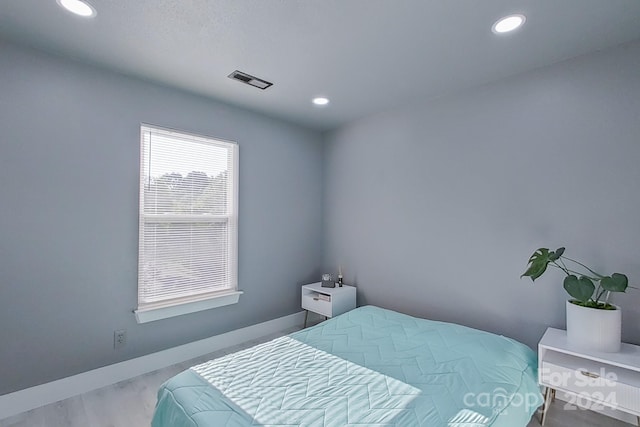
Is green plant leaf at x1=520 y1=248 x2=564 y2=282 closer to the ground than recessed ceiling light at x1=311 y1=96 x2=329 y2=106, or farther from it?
closer to the ground

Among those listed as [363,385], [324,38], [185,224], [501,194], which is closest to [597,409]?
[501,194]

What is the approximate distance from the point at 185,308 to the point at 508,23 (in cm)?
313

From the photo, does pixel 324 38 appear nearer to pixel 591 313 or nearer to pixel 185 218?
pixel 185 218

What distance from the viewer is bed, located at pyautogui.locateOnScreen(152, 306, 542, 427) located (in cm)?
136

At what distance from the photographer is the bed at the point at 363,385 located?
1360 mm

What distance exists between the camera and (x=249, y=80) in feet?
8.37

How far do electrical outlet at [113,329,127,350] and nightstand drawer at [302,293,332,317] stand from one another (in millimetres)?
1686

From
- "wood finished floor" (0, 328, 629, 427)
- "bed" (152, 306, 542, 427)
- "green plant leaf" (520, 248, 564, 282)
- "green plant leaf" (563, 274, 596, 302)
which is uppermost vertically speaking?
"green plant leaf" (520, 248, 564, 282)

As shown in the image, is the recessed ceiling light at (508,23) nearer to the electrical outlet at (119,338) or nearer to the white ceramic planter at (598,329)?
the white ceramic planter at (598,329)

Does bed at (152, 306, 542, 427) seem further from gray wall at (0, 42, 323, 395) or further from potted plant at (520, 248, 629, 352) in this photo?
gray wall at (0, 42, 323, 395)

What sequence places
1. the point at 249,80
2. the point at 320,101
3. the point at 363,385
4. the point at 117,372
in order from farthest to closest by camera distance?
the point at 320,101 → the point at 249,80 → the point at 117,372 → the point at 363,385

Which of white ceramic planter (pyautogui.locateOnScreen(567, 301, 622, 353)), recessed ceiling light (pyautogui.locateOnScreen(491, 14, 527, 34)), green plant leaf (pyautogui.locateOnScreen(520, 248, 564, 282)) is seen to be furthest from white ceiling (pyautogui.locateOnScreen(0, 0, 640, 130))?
white ceramic planter (pyautogui.locateOnScreen(567, 301, 622, 353))

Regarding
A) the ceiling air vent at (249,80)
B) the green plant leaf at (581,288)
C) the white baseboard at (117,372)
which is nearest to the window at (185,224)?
the white baseboard at (117,372)

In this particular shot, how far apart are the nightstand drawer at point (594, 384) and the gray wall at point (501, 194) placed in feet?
1.58
